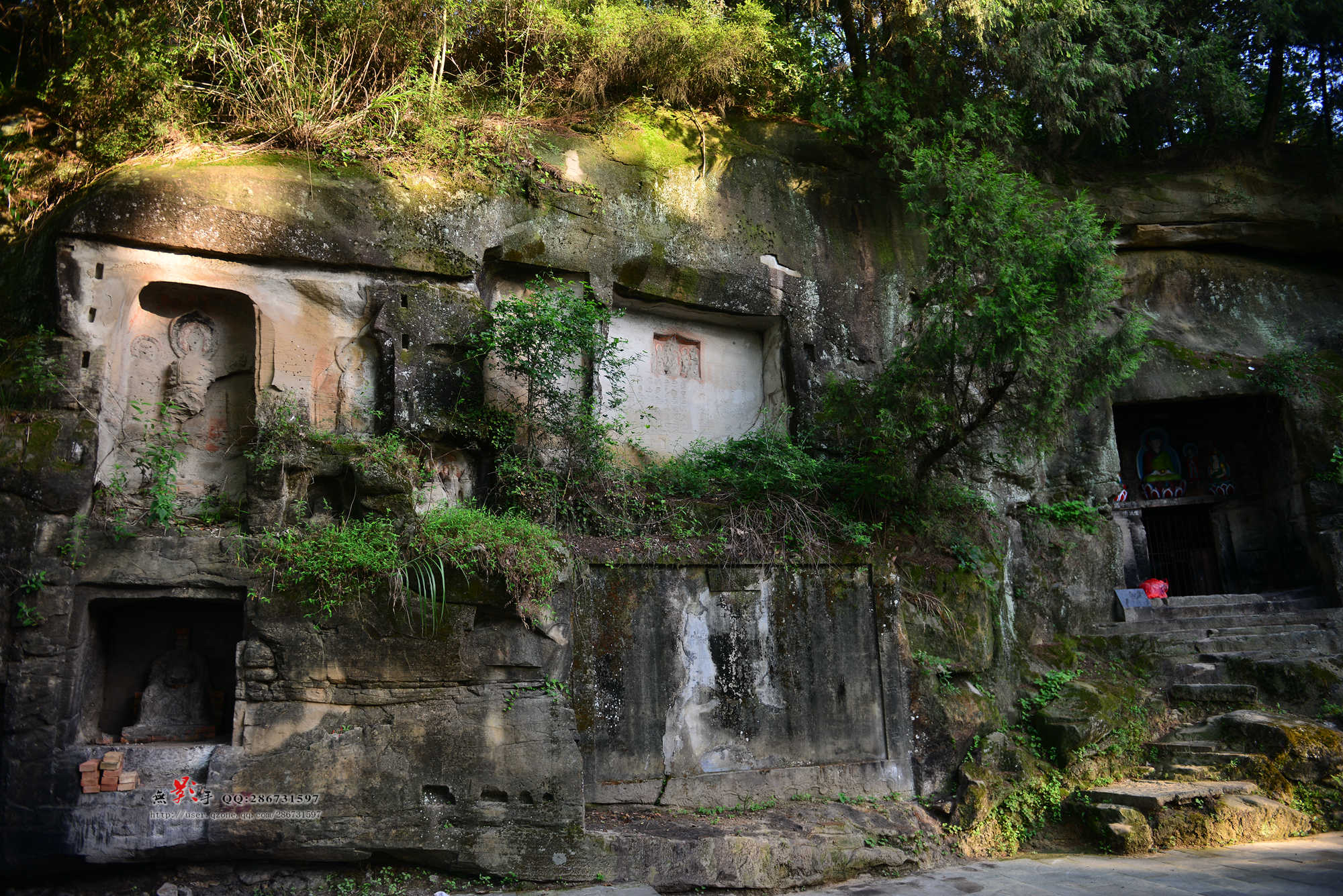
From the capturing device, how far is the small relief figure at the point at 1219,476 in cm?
1243

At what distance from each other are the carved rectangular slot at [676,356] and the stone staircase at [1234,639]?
548 centimetres

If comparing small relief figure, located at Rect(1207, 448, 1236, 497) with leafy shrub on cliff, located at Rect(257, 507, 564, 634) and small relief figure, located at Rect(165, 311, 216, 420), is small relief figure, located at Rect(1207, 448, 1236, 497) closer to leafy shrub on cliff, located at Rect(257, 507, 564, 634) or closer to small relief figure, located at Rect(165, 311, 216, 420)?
leafy shrub on cliff, located at Rect(257, 507, 564, 634)

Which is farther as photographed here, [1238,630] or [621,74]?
[621,74]

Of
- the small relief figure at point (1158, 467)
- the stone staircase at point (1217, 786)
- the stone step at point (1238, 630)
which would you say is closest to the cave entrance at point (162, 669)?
the stone staircase at point (1217, 786)

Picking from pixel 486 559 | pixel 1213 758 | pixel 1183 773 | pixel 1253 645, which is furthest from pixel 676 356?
pixel 1253 645

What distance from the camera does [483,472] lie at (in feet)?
27.3

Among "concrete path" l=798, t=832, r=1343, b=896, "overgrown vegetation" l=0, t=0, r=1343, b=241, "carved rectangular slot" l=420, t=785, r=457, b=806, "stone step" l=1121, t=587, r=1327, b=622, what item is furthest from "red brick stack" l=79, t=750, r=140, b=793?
"stone step" l=1121, t=587, r=1327, b=622

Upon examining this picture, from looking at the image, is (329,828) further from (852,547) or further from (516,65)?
(516,65)

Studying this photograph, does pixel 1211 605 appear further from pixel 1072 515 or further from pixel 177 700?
pixel 177 700

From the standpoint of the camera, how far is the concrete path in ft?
19.6

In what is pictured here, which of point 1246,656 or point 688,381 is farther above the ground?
point 688,381

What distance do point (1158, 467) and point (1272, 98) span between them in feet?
17.1

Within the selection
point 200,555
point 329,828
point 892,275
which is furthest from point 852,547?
point 200,555

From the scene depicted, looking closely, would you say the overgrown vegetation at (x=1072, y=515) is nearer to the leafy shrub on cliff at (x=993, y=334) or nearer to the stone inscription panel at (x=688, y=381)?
the leafy shrub on cliff at (x=993, y=334)
